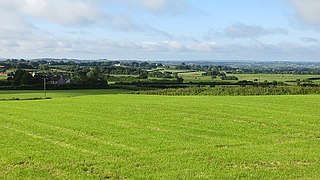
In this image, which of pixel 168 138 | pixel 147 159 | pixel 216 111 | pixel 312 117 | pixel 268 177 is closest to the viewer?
pixel 268 177

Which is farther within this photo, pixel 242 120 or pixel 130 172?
pixel 242 120

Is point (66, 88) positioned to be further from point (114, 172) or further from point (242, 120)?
point (114, 172)

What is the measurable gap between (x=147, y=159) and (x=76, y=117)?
14.3 metres

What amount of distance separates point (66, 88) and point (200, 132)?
6893 centimetres

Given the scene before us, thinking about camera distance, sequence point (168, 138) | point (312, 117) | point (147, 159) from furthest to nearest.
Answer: point (312, 117) → point (168, 138) → point (147, 159)

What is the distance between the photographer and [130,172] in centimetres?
1434

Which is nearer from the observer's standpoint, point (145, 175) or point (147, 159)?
point (145, 175)

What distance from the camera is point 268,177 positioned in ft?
45.7

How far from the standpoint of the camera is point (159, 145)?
19.1 metres

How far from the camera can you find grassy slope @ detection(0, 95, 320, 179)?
14.6 meters

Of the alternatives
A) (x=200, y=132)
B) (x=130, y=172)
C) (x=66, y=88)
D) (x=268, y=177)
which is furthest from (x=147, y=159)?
(x=66, y=88)

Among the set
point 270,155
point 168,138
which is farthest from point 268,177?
point 168,138

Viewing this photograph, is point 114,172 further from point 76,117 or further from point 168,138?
point 76,117

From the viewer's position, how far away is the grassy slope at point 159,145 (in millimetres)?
14648
